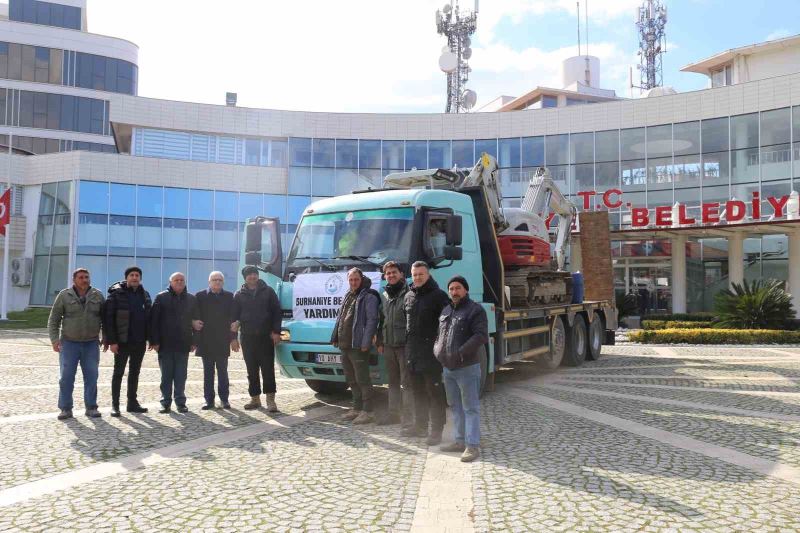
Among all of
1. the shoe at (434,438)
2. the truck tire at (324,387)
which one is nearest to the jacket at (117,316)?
the truck tire at (324,387)

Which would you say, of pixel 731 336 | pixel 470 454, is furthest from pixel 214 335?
pixel 731 336

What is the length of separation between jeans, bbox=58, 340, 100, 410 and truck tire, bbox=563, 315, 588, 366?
8.44m

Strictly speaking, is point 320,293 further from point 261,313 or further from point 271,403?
point 271,403

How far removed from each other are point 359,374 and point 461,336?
2030 millimetres

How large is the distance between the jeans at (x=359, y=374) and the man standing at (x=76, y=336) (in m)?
2.97

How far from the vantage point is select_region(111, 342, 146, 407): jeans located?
297 inches

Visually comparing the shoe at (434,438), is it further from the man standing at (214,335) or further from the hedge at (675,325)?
the hedge at (675,325)

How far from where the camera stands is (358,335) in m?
6.89

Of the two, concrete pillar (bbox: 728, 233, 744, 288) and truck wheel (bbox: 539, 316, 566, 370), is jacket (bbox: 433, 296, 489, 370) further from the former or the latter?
concrete pillar (bbox: 728, 233, 744, 288)

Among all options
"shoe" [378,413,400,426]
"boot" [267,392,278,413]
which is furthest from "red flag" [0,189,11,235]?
"shoe" [378,413,400,426]

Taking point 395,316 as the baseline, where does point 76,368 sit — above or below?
below

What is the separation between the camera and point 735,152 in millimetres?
26594

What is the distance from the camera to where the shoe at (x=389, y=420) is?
7.09 meters

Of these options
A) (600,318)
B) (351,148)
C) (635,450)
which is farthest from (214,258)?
(635,450)
